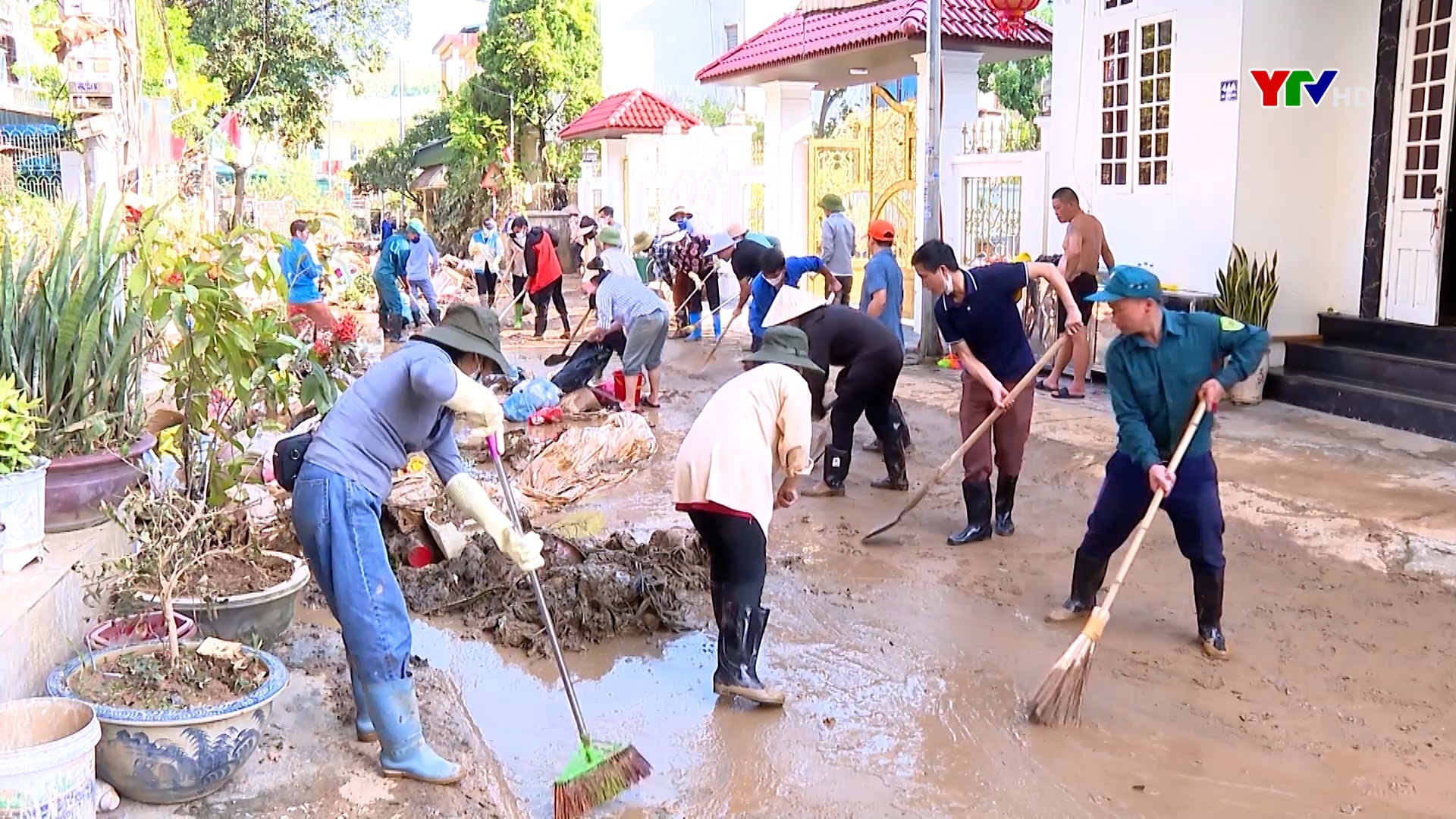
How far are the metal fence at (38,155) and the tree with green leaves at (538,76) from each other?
10412 mm

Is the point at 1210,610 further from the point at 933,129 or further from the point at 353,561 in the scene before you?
the point at 933,129

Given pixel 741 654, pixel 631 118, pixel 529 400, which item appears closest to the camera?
pixel 741 654

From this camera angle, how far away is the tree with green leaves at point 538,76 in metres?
29.2

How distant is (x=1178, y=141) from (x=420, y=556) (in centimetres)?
738

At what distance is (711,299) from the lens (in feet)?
55.5

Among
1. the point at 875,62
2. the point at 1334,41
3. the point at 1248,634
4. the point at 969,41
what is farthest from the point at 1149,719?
the point at 875,62

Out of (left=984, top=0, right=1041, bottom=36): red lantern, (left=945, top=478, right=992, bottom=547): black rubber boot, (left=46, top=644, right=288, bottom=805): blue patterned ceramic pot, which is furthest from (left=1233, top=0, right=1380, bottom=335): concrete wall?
(left=46, top=644, right=288, bottom=805): blue patterned ceramic pot

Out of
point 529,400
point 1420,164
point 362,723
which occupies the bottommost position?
point 362,723

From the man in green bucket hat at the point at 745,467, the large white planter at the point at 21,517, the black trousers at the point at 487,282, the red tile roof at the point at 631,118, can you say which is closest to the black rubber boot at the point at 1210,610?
the man in green bucket hat at the point at 745,467

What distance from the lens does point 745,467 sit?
4355 millimetres

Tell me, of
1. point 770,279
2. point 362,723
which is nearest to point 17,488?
point 362,723

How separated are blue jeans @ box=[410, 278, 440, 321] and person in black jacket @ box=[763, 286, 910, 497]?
900 centimetres

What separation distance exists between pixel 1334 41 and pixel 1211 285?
2.07 m

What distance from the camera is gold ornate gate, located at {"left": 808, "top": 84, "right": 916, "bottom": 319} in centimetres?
1406
